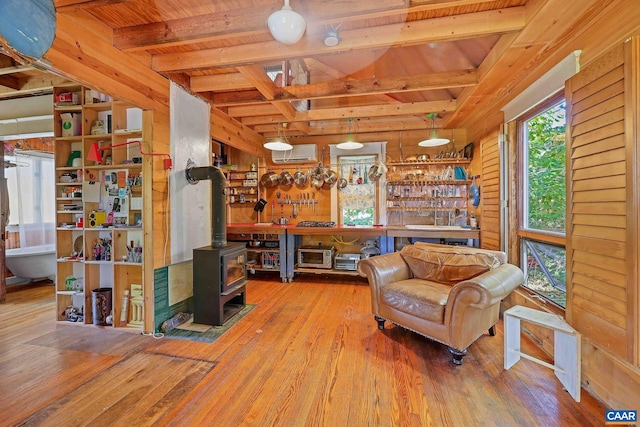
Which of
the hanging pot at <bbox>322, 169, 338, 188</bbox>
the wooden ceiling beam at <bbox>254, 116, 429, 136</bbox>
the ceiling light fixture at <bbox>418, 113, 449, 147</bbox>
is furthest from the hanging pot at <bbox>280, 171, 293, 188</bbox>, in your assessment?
the ceiling light fixture at <bbox>418, 113, 449, 147</bbox>

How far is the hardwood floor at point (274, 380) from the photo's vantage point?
1.60 meters

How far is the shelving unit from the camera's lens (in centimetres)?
282

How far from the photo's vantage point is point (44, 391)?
6.00 feet

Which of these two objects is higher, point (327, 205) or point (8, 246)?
point (327, 205)

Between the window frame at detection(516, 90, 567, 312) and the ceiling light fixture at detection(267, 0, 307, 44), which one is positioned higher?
the ceiling light fixture at detection(267, 0, 307, 44)

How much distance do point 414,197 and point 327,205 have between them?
5.02 feet

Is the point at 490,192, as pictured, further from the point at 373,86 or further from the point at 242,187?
the point at 242,187

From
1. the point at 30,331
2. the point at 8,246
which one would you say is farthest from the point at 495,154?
the point at 8,246

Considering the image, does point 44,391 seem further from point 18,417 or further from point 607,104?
point 607,104

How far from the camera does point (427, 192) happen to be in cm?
452

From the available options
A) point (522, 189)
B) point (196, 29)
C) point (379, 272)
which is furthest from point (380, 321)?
point (196, 29)

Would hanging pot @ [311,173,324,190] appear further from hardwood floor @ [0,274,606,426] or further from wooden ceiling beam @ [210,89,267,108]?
hardwood floor @ [0,274,606,426]

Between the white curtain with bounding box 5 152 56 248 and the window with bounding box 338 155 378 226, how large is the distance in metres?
5.38

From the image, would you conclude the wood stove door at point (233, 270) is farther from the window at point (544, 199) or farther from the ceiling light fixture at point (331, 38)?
the window at point (544, 199)
